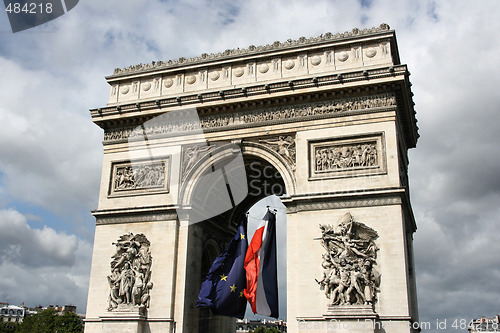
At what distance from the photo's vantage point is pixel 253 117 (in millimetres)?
19969

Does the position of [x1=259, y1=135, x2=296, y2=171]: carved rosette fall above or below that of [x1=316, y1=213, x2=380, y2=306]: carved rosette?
above

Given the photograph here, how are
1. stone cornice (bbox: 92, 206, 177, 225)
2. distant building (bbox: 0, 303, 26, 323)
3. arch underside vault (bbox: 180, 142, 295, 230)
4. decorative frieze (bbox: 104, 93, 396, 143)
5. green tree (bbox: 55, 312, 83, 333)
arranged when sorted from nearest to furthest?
decorative frieze (bbox: 104, 93, 396, 143), arch underside vault (bbox: 180, 142, 295, 230), stone cornice (bbox: 92, 206, 177, 225), green tree (bbox: 55, 312, 83, 333), distant building (bbox: 0, 303, 26, 323)

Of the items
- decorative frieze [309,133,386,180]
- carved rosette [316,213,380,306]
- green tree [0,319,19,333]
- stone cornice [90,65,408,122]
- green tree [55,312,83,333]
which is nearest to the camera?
carved rosette [316,213,380,306]

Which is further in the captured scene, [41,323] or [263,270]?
[41,323]

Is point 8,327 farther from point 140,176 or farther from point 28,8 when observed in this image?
point 28,8

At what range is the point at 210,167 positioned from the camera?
20.3 m

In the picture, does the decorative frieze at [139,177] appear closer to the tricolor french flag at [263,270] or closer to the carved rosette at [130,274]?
the carved rosette at [130,274]

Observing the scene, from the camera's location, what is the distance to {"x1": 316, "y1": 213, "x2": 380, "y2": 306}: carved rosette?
647 inches

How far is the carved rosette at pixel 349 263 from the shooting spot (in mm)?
16422

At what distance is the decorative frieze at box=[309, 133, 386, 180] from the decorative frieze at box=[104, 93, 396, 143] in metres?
1.12

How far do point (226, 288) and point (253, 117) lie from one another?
20.6ft

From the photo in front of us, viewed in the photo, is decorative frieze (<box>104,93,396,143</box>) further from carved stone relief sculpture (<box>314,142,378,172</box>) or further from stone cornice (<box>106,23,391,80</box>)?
stone cornice (<box>106,23,391,80</box>)

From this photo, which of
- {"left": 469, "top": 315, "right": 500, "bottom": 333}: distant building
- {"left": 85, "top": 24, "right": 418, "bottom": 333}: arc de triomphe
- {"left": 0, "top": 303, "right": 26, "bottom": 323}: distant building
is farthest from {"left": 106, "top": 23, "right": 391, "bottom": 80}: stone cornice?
{"left": 0, "top": 303, "right": 26, "bottom": 323}: distant building

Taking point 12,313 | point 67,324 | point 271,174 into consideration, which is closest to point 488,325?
point 271,174
